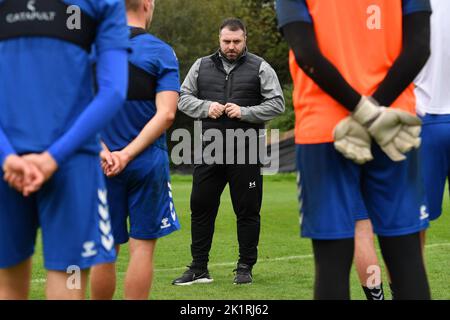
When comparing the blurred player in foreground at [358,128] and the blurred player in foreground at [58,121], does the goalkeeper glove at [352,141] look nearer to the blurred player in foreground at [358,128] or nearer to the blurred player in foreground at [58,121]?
the blurred player in foreground at [358,128]

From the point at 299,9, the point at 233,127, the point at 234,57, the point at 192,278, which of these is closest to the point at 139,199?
the point at 299,9

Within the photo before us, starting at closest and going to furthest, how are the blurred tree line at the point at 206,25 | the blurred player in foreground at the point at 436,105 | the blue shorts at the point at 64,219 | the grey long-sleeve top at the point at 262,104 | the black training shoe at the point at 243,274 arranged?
the blue shorts at the point at 64,219 < the blurred player in foreground at the point at 436,105 < the black training shoe at the point at 243,274 < the grey long-sleeve top at the point at 262,104 < the blurred tree line at the point at 206,25

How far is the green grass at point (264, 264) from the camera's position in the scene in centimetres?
751

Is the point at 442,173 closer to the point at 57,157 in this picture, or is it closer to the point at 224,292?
the point at 57,157

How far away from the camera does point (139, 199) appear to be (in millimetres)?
5445

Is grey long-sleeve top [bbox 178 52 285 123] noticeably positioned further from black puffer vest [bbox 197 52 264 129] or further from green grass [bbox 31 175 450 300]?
green grass [bbox 31 175 450 300]

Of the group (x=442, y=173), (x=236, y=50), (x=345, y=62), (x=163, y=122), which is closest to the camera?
(x=345, y=62)

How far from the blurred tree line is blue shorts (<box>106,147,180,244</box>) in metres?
44.9

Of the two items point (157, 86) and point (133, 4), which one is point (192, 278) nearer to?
point (157, 86)

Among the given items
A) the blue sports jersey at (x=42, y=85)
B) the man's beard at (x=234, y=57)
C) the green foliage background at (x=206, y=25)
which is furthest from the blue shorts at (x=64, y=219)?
the green foliage background at (x=206, y=25)

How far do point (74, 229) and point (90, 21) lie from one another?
86 centimetres

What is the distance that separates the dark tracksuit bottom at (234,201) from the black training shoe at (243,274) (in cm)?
18
